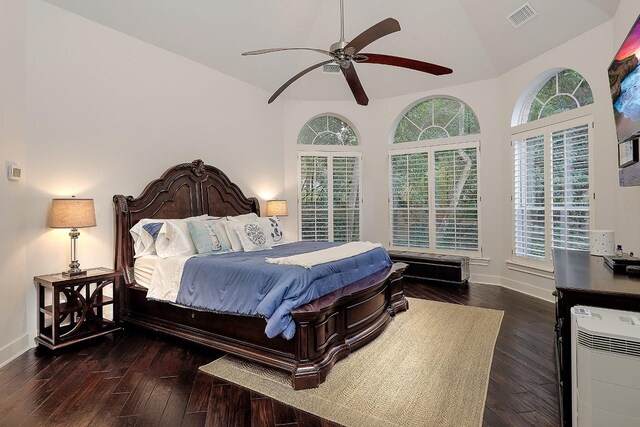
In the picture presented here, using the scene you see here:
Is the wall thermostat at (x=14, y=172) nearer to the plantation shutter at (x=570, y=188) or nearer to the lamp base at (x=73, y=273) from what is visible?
the lamp base at (x=73, y=273)

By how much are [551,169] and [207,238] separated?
4.35 m

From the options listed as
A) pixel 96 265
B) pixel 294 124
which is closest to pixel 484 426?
pixel 96 265

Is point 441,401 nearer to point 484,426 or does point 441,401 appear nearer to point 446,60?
point 484,426

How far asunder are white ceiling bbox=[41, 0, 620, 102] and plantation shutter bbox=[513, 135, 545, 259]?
1.27 metres

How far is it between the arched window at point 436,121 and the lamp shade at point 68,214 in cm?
493

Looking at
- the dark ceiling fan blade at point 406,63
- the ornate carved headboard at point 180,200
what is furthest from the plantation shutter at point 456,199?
the ornate carved headboard at point 180,200

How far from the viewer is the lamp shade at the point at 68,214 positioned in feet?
10.0

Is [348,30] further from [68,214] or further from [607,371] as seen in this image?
[607,371]

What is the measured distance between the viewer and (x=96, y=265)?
3641 millimetres

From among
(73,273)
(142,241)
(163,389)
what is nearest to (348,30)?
(142,241)

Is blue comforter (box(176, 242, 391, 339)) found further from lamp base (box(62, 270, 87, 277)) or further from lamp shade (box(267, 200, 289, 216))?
lamp shade (box(267, 200, 289, 216))

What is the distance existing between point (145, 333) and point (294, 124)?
4.16 m

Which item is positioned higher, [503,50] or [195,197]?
[503,50]

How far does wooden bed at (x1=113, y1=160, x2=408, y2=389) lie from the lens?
2520 millimetres
